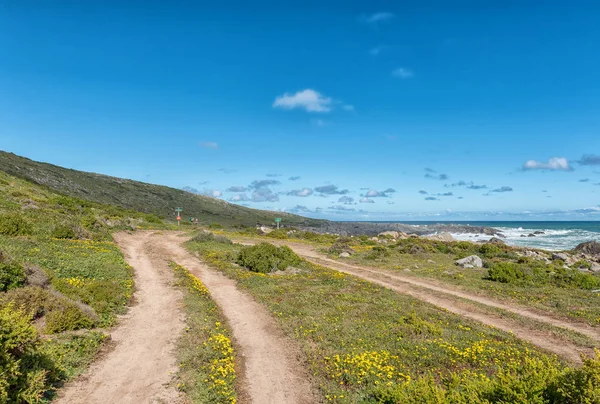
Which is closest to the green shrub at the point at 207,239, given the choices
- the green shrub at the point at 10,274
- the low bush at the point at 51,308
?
the green shrub at the point at 10,274

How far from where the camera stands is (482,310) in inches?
770

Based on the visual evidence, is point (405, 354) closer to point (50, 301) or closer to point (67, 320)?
point (67, 320)

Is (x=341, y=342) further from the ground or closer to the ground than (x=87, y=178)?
closer to the ground

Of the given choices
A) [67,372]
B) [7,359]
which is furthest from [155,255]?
[7,359]

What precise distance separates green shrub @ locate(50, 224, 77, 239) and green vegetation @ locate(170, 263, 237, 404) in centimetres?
1790

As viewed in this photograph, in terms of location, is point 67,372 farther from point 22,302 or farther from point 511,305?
point 511,305

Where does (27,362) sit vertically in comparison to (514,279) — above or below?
above

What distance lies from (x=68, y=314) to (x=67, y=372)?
343 centimetres

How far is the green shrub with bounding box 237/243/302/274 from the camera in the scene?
2739 centimetres

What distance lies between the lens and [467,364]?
1171 centimetres

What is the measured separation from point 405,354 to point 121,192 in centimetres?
10803

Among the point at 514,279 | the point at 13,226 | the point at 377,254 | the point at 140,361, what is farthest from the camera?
the point at 377,254

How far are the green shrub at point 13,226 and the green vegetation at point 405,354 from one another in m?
16.7

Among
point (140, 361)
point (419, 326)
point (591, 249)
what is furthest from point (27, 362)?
point (591, 249)
